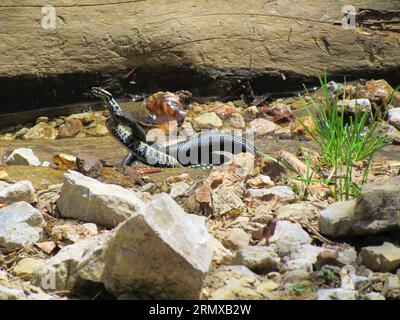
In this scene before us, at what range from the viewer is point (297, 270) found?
3.63 meters

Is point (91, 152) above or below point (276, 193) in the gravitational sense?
below

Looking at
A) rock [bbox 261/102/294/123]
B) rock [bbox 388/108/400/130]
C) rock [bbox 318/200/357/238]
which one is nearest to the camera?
rock [bbox 318/200/357/238]

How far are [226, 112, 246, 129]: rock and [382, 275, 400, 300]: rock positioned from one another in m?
3.99

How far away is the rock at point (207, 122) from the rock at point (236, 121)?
0.32ft

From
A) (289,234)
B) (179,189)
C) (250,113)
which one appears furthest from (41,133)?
(289,234)

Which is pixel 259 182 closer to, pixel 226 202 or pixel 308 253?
pixel 226 202

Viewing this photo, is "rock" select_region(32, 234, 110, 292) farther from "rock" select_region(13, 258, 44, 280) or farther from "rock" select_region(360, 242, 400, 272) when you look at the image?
"rock" select_region(360, 242, 400, 272)

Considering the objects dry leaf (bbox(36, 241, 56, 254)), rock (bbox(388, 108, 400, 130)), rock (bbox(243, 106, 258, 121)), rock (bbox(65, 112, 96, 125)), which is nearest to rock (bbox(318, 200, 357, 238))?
dry leaf (bbox(36, 241, 56, 254))

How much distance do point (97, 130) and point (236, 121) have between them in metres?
1.36

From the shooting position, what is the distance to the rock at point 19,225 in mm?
4102

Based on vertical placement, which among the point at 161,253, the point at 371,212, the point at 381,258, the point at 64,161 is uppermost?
the point at 161,253

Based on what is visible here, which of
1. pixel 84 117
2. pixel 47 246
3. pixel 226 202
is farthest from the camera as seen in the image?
pixel 84 117

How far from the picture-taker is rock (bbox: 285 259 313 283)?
11.7 ft

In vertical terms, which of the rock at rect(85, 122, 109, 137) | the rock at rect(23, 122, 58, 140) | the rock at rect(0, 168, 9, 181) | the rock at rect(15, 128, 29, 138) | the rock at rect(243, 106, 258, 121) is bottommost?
the rock at rect(15, 128, 29, 138)
